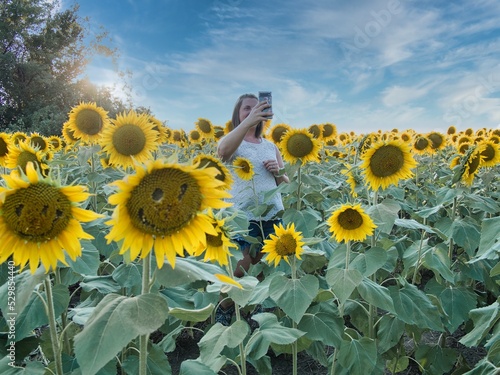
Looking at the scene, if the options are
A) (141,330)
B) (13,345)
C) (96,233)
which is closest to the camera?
(141,330)

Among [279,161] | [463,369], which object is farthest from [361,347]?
[279,161]

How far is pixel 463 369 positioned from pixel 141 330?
94.8 inches

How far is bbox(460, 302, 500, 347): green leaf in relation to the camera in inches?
74.5

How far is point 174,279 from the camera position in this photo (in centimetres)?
125

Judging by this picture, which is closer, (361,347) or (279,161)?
(361,347)

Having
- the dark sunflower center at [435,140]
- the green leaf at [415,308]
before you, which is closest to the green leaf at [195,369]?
the green leaf at [415,308]

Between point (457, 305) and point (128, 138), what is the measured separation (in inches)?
99.4

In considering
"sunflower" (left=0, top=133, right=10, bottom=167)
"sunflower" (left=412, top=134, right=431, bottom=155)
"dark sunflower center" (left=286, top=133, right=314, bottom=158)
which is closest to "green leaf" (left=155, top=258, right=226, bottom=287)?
"dark sunflower center" (left=286, top=133, right=314, bottom=158)

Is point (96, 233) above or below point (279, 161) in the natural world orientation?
below

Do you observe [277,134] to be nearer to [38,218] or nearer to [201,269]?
[201,269]

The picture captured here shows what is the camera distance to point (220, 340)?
1.83 m

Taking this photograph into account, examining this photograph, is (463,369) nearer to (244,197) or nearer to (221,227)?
(221,227)

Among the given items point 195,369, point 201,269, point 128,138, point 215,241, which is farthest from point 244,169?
point 201,269

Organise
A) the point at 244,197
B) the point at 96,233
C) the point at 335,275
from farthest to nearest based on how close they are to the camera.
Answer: the point at 244,197, the point at 96,233, the point at 335,275
